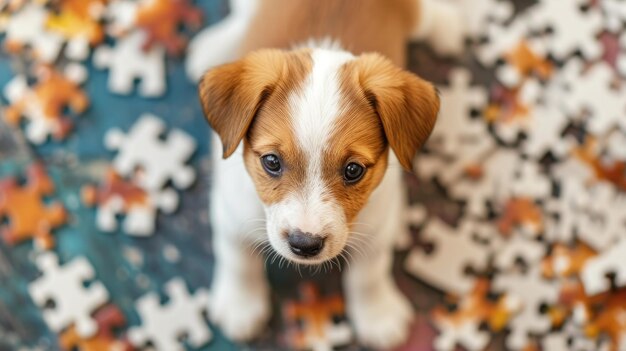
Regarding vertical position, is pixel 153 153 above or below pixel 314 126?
below

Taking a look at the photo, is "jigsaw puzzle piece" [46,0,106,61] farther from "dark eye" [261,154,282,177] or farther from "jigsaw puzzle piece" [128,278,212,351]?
"dark eye" [261,154,282,177]

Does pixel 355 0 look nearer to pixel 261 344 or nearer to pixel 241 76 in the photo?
pixel 241 76

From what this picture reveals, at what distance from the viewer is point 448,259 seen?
317 centimetres

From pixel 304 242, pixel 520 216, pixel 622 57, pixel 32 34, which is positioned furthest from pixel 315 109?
pixel 622 57

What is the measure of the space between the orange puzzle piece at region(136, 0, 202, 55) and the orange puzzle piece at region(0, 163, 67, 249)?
88 centimetres

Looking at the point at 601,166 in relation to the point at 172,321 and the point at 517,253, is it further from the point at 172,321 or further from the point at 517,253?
the point at 172,321

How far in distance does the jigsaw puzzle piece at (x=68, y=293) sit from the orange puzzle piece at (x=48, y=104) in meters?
0.61

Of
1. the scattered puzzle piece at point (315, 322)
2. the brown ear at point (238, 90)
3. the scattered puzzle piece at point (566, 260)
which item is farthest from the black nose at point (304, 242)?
the scattered puzzle piece at point (566, 260)

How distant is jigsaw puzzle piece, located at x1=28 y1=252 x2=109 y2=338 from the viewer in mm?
3023

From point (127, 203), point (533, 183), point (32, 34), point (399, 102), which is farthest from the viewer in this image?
point (32, 34)

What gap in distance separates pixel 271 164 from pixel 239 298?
1031 mm

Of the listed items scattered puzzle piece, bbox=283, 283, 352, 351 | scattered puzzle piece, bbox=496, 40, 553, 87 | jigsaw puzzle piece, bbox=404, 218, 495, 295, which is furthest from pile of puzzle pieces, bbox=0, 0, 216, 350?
scattered puzzle piece, bbox=496, 40, 553, 87

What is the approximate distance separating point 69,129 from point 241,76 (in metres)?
1.50

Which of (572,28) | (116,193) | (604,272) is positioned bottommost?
(116,193)
